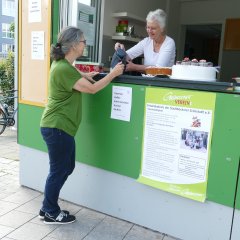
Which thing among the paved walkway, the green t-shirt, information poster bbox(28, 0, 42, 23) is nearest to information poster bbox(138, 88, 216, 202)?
the paved walkway

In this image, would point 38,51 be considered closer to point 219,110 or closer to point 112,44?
point 112,44

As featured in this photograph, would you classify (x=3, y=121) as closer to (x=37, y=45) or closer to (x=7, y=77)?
(x=7, y=77)

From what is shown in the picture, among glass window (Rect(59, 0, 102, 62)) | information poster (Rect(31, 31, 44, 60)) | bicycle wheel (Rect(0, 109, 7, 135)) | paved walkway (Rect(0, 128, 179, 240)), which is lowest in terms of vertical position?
paved walkway (Rect(0, 128, 179, 240))

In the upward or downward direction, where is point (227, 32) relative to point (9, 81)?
upward

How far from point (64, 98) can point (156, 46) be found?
108 cm

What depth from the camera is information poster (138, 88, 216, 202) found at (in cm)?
253

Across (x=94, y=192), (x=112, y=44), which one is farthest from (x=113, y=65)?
(x=112, y=44)

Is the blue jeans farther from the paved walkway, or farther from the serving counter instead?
the serving counter

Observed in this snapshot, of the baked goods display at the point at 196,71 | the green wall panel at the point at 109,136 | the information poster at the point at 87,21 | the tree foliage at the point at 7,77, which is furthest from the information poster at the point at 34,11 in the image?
the tree foliage at the point at 7,77

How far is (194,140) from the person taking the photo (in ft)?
8.46

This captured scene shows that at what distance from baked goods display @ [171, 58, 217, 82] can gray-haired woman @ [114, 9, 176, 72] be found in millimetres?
543

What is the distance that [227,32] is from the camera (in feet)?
21.7

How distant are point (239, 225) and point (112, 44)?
3.20 meters

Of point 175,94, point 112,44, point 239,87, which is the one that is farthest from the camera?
point 112,44
